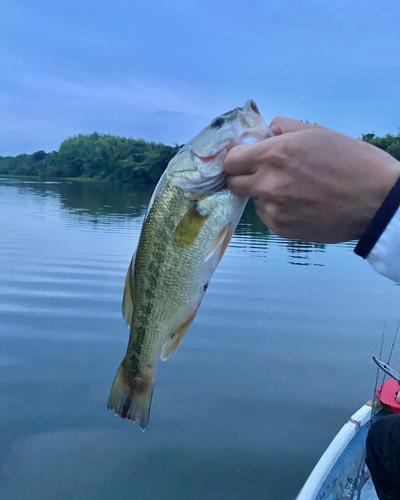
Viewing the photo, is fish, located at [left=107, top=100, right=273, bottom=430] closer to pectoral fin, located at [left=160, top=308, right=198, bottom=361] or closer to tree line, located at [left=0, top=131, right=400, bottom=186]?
pectoral fin, located at [left=160, top=308, right=198, bottom=361]

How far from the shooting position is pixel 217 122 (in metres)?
1.80

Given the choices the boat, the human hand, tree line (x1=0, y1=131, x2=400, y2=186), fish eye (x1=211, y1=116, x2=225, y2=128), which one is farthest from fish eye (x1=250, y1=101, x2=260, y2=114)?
tree line (x1=0, y1=131, x2=400, y2=186)

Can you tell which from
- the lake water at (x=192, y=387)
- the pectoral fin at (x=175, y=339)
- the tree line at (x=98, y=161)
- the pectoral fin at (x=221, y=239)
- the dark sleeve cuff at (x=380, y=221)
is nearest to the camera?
the dark sleeve cuff at (x=380, y=221)

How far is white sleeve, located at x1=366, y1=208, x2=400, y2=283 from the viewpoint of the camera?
3.90 feet

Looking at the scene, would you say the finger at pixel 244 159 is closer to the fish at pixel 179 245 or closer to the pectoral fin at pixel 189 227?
the fish at pixel 179 245

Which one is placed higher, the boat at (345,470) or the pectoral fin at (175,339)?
the pectoral fin at (175,339)

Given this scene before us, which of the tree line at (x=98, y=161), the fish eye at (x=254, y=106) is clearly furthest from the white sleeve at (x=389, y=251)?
the tree line at (x=98, y=161)

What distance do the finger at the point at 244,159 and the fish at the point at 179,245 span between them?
0.14 metres

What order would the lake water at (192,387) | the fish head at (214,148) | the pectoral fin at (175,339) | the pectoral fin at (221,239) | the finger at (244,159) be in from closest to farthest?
the finger at (244,159)
the fish head at (214,148)
the pectoral fin at (221,239)
the pectoral fin at (175,339)
the lake water at (192,387)

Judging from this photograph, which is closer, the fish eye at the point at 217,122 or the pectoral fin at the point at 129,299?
the fish eye at the point at 217,122

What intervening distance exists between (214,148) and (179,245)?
16.9 inches

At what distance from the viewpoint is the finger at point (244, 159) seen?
1.37 metres

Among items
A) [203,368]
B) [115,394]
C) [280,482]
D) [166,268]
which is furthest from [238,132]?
[203,368]

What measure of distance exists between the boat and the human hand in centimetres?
239
